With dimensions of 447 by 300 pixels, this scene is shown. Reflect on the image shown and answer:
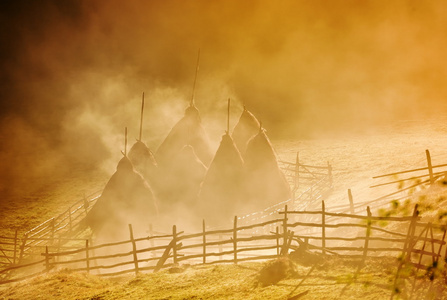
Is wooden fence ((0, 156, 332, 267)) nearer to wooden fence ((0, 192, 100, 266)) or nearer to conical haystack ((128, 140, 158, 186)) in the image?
wooden fence ((0, 192, 100, 266))

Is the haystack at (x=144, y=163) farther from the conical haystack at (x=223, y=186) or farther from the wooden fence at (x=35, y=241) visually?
the wooden fence at (x=35, y=241)

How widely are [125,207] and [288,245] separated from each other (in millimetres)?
7516

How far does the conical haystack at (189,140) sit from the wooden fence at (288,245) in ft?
13.9

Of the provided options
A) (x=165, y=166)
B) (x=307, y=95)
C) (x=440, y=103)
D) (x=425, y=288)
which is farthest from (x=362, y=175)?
(x=307, y=95)

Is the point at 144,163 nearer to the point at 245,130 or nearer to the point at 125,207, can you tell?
the point at 125,207

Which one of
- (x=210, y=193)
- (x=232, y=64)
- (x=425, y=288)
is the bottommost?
(x=425, y=288)

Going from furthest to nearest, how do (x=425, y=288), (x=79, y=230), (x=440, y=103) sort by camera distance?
(x=440, y=103) < (x=79, y=230) < (x=425, y=288)

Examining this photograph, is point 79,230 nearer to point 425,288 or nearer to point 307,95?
point 425,288

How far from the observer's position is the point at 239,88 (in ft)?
165

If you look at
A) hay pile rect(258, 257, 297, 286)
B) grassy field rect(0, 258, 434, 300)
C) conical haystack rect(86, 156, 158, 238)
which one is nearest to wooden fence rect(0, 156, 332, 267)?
conical haystack rect(86, 156, 158, 238)

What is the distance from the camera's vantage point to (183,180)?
62.1ft

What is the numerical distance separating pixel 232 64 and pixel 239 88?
349cm

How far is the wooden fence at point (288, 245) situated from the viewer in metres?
11.2

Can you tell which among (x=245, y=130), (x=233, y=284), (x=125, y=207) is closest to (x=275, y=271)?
(x=233, y=284)
